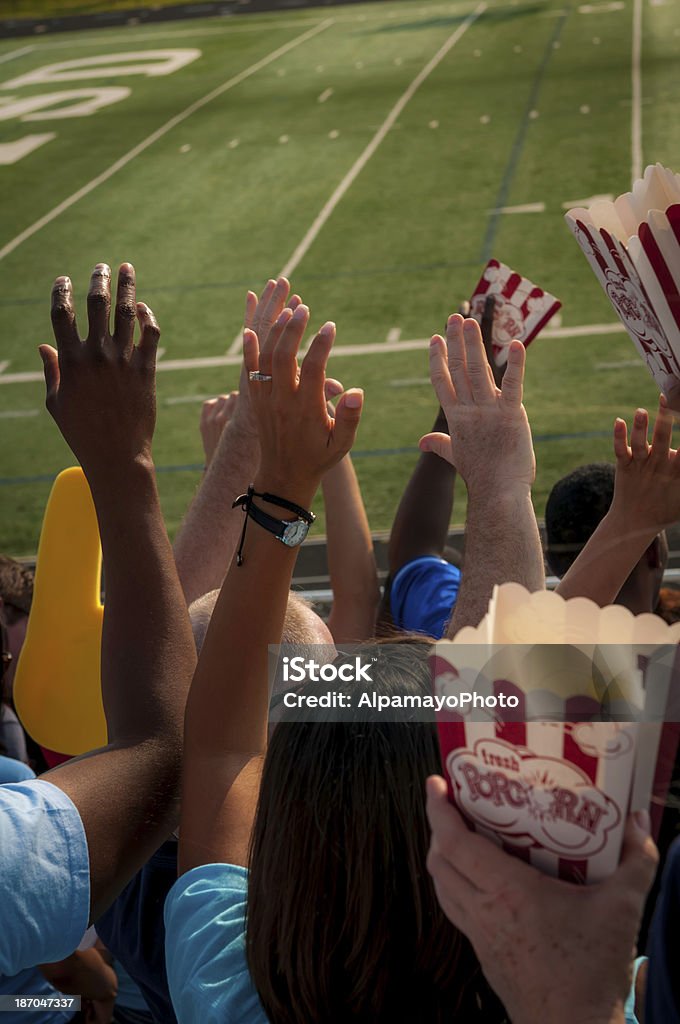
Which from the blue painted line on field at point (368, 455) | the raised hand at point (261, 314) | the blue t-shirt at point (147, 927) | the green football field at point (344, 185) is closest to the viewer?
the blue t-shirt at point (147, 927)

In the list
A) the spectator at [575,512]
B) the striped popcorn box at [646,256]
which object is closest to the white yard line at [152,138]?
the spectator at [575,512]

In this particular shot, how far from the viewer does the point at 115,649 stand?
1.17 meters

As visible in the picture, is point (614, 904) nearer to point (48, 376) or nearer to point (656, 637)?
point (656, 637)

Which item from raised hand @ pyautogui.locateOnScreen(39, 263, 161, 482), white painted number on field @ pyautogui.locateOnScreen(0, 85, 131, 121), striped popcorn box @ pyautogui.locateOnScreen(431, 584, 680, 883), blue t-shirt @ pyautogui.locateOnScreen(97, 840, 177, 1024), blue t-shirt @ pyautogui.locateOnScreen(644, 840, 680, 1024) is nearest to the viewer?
striped popcorn box @ pyautogui.locateOnScreen(431, 584, 680, 883)

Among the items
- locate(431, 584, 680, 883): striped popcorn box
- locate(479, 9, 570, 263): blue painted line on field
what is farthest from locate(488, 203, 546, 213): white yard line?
locate(431, 584, 680, 883): striped popcorn box

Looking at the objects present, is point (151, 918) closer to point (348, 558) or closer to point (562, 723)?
point (562, 723)

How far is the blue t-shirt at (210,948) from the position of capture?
1.01m

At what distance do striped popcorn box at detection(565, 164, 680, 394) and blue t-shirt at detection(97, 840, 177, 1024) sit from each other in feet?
2.64

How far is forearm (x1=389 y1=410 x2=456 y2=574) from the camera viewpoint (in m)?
2.08

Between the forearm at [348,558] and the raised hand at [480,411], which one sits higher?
the raised hand at [480,411]

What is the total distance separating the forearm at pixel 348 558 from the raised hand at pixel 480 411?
A: 38.1 inches

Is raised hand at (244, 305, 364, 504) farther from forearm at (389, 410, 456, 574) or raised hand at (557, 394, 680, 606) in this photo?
forearm at (389, 410, 456, 574)

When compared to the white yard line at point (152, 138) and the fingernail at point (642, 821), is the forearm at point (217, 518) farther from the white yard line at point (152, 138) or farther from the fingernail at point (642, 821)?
the white yard line at point (152, 138)

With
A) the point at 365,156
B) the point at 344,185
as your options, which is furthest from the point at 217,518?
the point at 365,156
